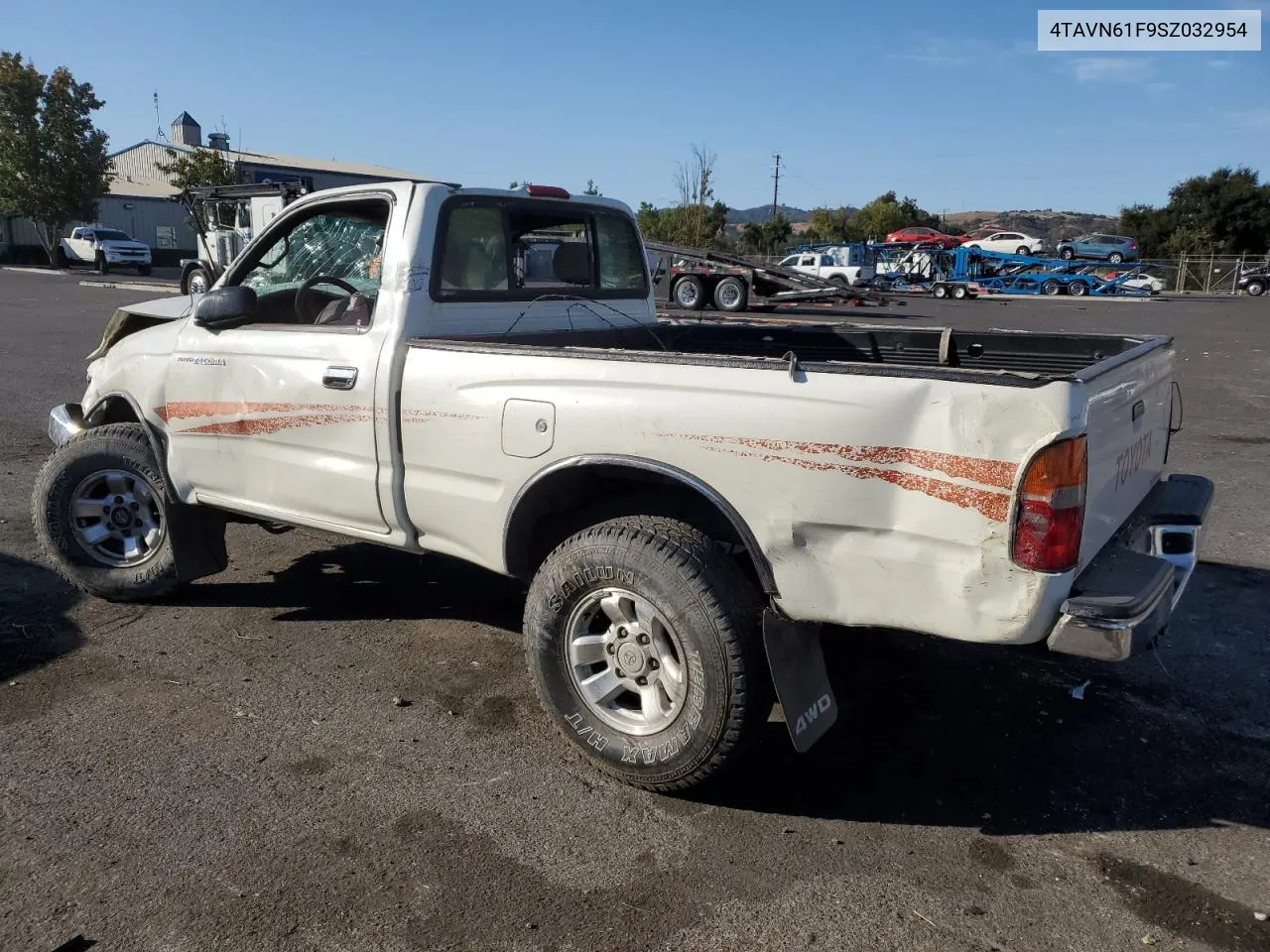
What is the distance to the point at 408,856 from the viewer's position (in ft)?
9.71

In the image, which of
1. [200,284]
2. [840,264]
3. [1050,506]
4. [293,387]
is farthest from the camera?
[840,264]

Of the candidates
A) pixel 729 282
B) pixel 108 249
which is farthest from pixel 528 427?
pixel 108 249

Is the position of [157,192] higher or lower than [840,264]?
higher

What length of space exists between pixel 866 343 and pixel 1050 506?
236 centimetres

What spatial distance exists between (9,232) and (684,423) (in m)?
61.5

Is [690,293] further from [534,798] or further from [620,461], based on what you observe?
[534,798]

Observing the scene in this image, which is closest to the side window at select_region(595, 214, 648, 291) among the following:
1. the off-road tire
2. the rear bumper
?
the off-road tire

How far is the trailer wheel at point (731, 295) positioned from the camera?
25.0 meters

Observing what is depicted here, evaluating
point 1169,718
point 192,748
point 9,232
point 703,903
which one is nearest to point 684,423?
point 703,903

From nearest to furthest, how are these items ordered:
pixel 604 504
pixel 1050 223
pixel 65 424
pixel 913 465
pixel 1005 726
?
pixel 913 465 < pixel 604 504 < pixel 1005 726 < pixel 65 424 < pixel 1050 223

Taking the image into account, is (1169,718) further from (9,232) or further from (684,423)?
(9,232)

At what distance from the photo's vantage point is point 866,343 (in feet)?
15.9

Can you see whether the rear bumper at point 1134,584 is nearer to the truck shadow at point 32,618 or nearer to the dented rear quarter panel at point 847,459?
the dented rear quarter panel at point 847,459

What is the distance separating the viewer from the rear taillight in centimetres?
259
